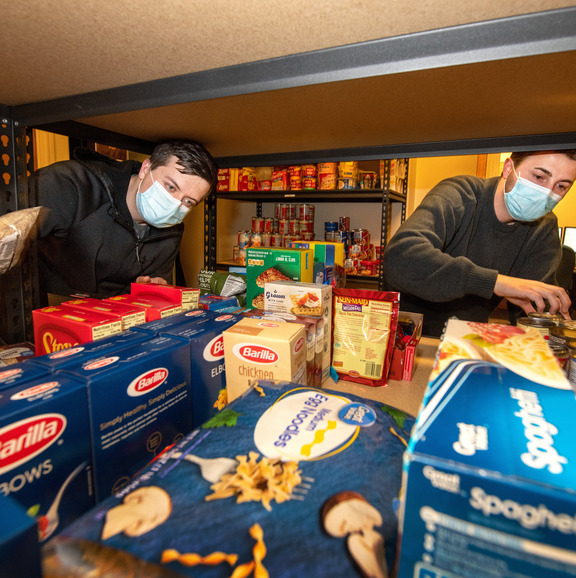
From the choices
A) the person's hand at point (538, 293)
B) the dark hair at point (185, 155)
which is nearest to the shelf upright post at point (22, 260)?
the dark hair at point (185, 155)

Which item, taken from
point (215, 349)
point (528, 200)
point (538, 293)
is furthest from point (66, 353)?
point (528, 200)

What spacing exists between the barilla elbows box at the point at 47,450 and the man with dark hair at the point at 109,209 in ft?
2.65

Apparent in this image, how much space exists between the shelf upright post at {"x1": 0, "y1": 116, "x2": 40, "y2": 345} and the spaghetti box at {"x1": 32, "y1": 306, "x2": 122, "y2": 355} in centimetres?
25

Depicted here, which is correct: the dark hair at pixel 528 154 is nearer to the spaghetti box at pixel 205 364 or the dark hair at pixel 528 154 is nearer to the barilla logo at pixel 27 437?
the spaghetti box at pixel 205 364

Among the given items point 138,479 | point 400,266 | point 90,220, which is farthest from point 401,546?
point 90,220

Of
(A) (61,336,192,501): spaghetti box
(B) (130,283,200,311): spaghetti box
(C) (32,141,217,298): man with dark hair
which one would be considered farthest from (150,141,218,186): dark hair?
(A) (61,336,192,501): spaghetti box

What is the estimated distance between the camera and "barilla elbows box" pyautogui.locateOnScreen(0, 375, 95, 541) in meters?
0.43

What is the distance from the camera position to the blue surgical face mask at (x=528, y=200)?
1.31 metres

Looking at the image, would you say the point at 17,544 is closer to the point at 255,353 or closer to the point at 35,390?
the point at 35,390

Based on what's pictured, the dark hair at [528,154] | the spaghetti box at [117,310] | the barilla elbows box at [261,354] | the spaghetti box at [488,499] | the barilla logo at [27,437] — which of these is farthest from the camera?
the dark hair at [528,154]

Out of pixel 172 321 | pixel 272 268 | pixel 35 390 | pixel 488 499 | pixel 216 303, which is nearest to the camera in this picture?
pixel 488 499

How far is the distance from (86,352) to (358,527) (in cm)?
50

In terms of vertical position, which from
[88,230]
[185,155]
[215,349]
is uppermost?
[185,155]

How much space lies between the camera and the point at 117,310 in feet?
2.77
